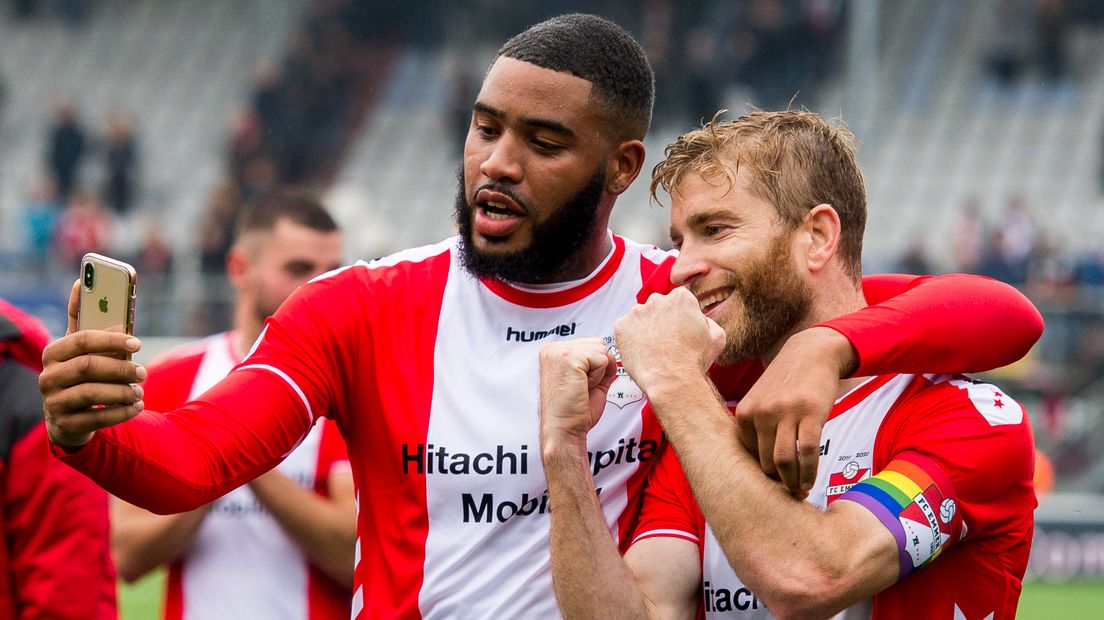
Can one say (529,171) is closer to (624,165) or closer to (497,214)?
(497,214)

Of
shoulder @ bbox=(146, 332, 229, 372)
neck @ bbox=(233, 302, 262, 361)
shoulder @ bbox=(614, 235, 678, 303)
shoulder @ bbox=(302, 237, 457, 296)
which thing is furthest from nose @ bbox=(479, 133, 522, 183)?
shoulder @ bbox=(146, 332, 229, 372)

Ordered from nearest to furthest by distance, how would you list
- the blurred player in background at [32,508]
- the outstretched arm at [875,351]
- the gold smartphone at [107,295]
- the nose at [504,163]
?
the gold smartphone at [107,295]
the outstretched arm at [875,351]
the nose at [504,163]
the blurred player in background at [32,508]

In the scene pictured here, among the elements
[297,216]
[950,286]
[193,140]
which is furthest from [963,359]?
[193,140]

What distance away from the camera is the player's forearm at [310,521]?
→ 4273 millimetres

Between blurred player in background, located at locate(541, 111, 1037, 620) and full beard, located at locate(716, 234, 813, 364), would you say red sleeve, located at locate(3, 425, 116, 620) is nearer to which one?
blurred player in background, located at locate(541, 111, 1037, 620)

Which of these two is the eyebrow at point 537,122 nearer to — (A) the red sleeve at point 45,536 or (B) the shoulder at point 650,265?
(B) the shoulder at point 650,265

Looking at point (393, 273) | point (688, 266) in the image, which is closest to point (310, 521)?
point (393, 273)

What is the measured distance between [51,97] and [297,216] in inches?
661

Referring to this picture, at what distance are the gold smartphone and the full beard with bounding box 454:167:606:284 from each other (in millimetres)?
969

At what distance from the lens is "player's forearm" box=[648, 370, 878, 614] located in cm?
268

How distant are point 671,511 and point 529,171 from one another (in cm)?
81

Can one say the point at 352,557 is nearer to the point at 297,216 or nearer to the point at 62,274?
the point at 297,216

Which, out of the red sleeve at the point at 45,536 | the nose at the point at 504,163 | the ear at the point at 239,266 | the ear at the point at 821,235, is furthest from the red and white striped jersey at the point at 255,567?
the ear at the point at 821,235

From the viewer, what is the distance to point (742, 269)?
309 centimetres
